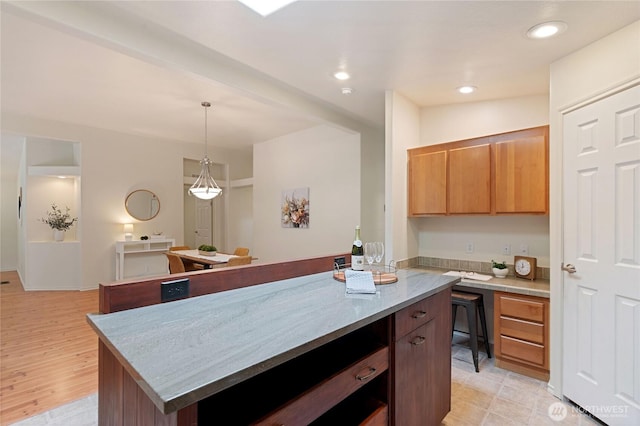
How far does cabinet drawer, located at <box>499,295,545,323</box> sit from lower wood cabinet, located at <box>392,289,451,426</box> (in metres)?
1.10

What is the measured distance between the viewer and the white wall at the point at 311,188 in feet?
16.5

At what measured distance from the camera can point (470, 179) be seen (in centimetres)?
318

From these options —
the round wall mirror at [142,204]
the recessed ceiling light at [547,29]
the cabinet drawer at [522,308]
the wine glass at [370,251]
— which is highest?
the recessed ceiling light at [547,29]

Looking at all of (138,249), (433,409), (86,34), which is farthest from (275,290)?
(138,249)

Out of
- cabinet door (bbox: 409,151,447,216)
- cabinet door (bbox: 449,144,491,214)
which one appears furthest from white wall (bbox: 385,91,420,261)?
cabinet door (bbox: 449,144,491,214)

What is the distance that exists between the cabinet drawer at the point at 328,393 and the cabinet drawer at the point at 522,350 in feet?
6.23

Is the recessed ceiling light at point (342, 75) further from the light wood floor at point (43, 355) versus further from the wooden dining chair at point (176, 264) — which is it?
the light wood floor at point (43, 355)

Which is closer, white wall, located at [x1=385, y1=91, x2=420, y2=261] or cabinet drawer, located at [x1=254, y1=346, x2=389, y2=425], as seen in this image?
cabinet drawer, located at [x1=254, y1=346, x2=389, y2=425]

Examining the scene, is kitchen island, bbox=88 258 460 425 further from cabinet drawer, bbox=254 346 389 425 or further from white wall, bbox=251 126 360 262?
white wall, bbox=251 126 360 262

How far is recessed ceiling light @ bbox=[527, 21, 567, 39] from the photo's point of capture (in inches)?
82.0

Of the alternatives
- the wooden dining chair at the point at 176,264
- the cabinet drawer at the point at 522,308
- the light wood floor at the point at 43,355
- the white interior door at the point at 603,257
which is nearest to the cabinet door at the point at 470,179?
the white interior door at the point at 603,257

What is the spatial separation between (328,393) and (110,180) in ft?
21.2

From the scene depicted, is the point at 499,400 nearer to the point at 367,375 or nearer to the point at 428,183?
the point at 367,375

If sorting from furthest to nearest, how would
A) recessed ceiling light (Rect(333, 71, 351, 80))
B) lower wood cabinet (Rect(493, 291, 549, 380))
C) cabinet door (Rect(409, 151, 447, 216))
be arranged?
cabinet door (Rect(409, 151, 447, 216))
recessed ceiling light (Rect(333, 71, 351, 80))
lower wood cabinet (Rect(493, 291, 549, 380))
